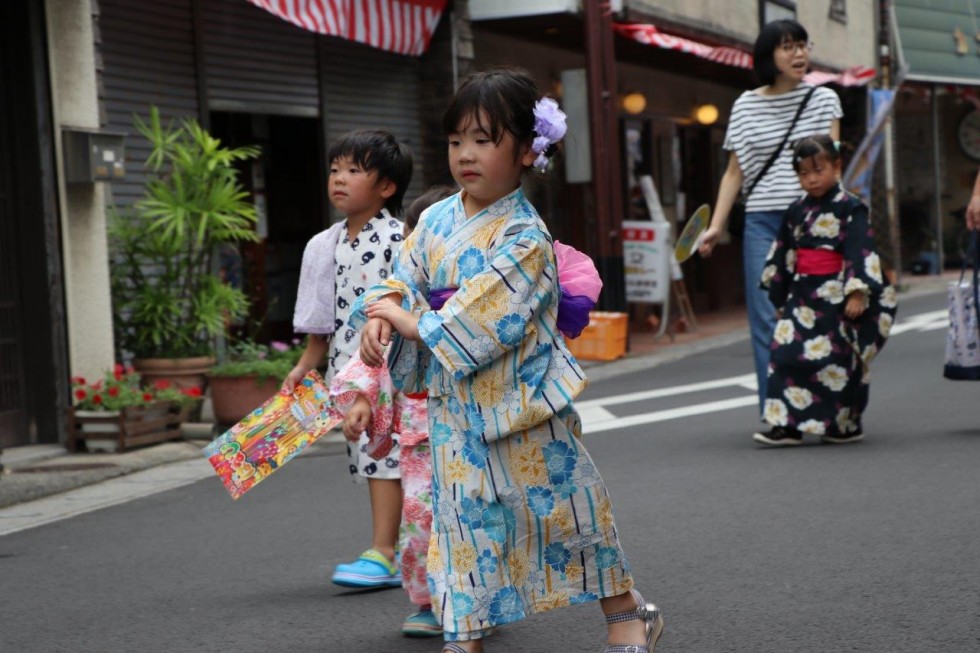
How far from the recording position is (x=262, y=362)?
9.00m

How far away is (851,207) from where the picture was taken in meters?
7.23

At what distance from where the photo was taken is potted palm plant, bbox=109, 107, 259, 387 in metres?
9.22

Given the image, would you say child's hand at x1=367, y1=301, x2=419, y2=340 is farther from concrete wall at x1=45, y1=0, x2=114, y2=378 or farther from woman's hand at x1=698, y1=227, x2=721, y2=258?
concrete wall at x1=45, y1=0, x2=114, y2=378

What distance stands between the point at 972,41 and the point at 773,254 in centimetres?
2196

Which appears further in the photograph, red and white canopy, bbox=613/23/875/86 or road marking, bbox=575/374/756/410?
red and white canopy, bbox=613/23/875/86

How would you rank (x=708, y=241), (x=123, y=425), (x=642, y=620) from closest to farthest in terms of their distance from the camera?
(x=642, y=620), (x=708, y=241), (x=123, y=425)

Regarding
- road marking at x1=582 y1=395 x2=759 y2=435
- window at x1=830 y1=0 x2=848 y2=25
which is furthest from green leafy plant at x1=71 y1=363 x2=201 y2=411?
window at x1=830 y1=0 x2=848 y2=25

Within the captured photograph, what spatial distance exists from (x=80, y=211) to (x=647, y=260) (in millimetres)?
7696

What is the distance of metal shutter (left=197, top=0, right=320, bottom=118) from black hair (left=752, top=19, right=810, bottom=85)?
176 inches

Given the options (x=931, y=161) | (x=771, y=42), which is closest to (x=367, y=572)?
(x=771, y=42)

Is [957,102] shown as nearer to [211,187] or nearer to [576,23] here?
[576,23]

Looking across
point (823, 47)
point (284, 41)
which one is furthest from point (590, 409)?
point (823, 47)

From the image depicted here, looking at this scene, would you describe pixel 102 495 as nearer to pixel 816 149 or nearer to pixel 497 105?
pixel 816 149

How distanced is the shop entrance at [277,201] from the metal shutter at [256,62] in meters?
0.47
